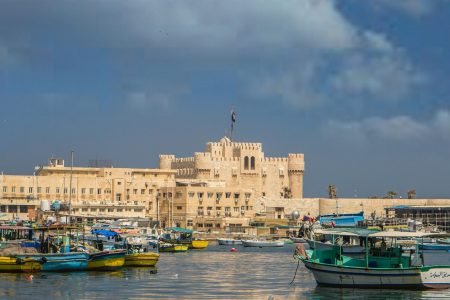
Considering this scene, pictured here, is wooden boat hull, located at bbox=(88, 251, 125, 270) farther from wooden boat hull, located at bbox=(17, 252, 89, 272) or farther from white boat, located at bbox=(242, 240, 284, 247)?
white boat, located at bbox=(242, 240, 284, 247)

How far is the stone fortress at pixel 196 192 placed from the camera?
10750 cm

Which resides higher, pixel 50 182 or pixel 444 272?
pixel 50 182

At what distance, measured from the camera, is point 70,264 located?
142ft

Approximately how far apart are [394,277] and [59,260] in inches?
610

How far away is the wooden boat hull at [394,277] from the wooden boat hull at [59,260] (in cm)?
1303

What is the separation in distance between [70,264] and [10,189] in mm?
65686

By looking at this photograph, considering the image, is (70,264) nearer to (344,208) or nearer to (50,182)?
(50,182)

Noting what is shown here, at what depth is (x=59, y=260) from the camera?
4300 centimetres

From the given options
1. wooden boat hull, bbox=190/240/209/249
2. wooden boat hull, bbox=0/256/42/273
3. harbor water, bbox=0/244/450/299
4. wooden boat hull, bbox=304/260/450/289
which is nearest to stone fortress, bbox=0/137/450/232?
wooden boat hull, bbox=190/240/209/249

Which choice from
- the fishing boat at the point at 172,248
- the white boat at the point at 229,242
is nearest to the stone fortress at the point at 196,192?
the white boat at the point at 229,242

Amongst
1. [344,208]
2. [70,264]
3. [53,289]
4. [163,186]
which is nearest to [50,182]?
[163,186]

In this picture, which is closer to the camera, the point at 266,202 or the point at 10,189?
the point at 10,189

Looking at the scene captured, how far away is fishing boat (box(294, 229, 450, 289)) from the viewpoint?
114ft

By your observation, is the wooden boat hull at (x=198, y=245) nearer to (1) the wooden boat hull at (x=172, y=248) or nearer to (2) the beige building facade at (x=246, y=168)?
(1) the wooden boat hull at (x=172, y=248)
